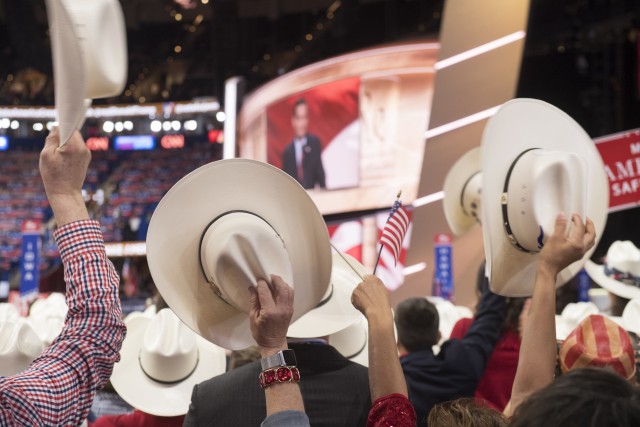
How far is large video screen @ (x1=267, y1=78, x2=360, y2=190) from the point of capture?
42.2 ft

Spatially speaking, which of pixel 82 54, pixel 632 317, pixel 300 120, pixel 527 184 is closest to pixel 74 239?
pixel 82 54

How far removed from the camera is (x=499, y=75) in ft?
35.2

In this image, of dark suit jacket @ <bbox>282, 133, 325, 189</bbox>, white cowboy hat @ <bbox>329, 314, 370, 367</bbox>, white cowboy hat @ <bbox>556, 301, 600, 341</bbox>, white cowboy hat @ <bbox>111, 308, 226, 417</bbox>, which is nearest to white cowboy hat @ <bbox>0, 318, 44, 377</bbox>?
white cowboy hat @ <bbox>111, 308, 226, 417</bbox>

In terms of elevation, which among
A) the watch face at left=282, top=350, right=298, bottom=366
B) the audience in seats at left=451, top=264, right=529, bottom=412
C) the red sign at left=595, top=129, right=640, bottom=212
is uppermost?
the watch face at left=282, top=350, right=298, bottom=366

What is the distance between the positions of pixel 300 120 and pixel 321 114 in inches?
16.5

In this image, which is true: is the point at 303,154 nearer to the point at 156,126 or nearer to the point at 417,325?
the point at 156,126

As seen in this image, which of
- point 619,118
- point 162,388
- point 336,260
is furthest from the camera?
point 619,118

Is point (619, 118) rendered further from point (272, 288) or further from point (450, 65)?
point (272, 288)

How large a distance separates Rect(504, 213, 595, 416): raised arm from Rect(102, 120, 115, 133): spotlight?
20.4 m

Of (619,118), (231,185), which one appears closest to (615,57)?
(619,118)

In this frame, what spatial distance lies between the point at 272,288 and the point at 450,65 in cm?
1003

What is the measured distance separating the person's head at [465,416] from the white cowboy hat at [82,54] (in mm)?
796

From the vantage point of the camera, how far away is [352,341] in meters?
3.21

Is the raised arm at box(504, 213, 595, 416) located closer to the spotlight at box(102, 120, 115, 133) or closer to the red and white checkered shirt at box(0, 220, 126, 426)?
the red and white checkered shirt at box(0, 220, 126, 426)
